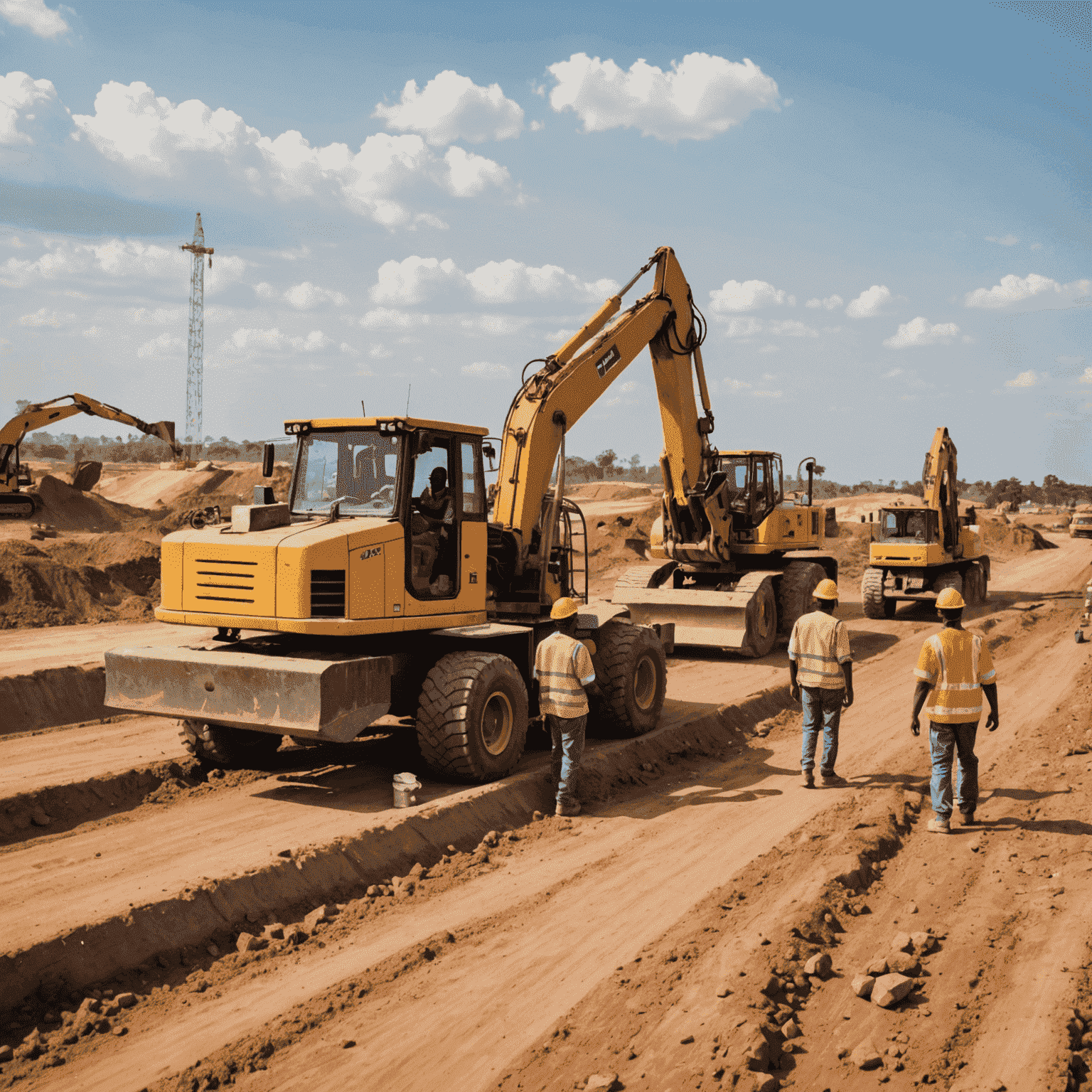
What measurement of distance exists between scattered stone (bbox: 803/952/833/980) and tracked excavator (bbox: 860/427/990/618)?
17.4 meters

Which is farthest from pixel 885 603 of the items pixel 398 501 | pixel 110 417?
pixel 110 417

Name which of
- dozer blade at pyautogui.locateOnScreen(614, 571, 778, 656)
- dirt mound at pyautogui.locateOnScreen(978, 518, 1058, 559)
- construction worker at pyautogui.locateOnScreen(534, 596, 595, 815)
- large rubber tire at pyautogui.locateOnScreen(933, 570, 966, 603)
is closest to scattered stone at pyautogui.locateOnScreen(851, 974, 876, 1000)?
construction worker at pyautogui.locateOnScreen(534, 596, 595, 815)

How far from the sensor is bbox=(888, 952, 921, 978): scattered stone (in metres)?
5.50

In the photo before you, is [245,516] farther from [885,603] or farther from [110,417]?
[110,417]

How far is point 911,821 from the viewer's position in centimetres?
835

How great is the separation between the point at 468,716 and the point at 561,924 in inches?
96.0

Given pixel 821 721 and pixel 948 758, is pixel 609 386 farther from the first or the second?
pixel 948 758

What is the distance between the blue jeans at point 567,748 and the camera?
8.54m

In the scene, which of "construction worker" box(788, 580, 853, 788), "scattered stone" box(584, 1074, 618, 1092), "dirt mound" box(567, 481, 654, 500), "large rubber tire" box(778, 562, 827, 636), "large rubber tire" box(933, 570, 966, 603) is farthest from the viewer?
"dirt mound" box(567, 481, 654, 500)

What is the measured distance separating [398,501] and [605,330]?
515 cm

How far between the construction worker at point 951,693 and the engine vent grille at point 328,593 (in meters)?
4.61

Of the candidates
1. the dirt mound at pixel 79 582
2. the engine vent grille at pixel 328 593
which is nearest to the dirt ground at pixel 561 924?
the engine vent grille at pixel 328 593

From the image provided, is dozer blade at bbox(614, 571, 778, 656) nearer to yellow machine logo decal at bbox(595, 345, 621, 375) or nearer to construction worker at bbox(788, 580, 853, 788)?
yellow machine logo decal at bbox(595, 345, 621, 375)

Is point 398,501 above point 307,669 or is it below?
above
